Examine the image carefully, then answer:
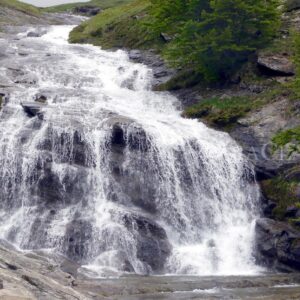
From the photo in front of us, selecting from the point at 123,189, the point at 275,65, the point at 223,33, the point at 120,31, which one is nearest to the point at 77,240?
the point at 123,189

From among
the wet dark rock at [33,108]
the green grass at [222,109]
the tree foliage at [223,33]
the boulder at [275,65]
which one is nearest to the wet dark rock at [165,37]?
the tree foliage at [223,33]

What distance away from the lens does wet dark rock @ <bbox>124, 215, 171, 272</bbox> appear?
3031 cm

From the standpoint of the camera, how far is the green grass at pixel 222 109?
131 feet

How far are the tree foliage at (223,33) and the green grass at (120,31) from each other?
31.3 feet

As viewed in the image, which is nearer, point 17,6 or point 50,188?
point 50,188

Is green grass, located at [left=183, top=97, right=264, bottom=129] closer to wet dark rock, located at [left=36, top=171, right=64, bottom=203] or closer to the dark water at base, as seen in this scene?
wet dark rock, located at [left=36, top=171, right=64, bottom=203]

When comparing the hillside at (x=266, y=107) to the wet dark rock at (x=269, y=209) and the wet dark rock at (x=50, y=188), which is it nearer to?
the wet dark rock at (x=269, y=209)

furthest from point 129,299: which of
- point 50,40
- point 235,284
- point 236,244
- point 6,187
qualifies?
point 50,40

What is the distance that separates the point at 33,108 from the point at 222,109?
11193mm

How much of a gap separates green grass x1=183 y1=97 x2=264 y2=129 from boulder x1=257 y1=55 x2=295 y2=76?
9.08 ft

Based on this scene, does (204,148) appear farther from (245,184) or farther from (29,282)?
(29,282)

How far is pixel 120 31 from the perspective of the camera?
62844 mm

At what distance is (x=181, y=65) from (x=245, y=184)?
15.0 metres

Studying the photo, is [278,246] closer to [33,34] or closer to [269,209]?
[269,209]
